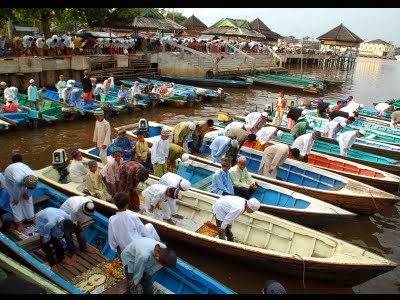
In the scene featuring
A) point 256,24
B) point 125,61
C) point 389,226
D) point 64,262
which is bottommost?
point 389,226

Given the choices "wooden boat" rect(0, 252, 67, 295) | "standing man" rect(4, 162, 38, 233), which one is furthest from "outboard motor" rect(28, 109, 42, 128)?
"wooden boat" rect(0, 252, 67, 295)

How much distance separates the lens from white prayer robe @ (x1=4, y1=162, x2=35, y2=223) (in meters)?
6.20

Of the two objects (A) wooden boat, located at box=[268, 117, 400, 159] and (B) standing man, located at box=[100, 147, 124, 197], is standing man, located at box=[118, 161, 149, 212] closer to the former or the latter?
(B) standing man, located at box=[100, 147, 124, 197]

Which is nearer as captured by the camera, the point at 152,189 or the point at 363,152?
the point at 152,189

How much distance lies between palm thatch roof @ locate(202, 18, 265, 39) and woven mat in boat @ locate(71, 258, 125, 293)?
35.1m

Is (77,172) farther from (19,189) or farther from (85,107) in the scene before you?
(85,107)

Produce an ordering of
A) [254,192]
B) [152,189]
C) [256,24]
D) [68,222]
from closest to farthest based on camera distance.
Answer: [68,222], [152,189], [254,192], [256,24]

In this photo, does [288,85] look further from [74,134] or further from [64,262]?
[64,262]

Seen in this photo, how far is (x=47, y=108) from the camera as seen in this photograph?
16.0m

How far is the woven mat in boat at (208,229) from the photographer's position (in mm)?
7209

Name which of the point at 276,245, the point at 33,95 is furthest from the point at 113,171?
the point at 33,95

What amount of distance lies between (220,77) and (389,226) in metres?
22.2

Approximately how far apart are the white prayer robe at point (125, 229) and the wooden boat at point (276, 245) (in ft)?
5.81

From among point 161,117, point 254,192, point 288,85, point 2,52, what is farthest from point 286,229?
point 288,85
